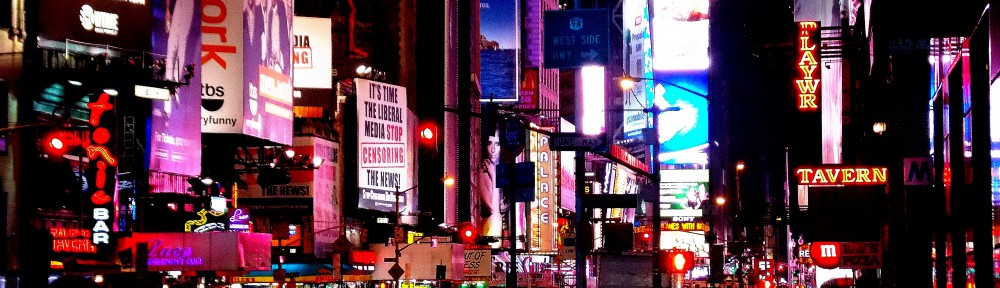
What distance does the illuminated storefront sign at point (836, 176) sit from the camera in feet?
94.7

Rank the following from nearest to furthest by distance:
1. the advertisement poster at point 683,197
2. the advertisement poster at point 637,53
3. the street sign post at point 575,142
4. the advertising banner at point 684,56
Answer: the street sign post at point 575,142 → the advertisement poster at point 683,197 → the advertising banner at point 684,56 → the advertisement poster at point 637,53

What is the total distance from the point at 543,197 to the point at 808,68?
71.3 meters

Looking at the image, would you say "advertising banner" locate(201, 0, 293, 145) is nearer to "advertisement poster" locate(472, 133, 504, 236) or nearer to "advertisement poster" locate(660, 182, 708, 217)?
"advertisement poster" locate(472, 133, 504, 236)

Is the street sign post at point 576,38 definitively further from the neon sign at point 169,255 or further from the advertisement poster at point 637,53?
the advertisement poster at point 637,53

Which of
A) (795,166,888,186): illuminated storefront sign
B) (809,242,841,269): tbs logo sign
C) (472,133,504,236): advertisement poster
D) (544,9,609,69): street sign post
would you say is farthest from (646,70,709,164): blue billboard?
(795,166,888,186): illuminated storefront sign

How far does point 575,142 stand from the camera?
35375 millimetres

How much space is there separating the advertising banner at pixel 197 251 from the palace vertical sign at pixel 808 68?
56.0 feet

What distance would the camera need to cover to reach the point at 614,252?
4359 centimetres

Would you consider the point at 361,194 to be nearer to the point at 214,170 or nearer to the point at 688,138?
the point at 214,170

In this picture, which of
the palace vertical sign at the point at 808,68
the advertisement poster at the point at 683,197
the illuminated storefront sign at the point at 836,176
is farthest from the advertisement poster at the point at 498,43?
the illuminated storefront sign at the point at 836,176

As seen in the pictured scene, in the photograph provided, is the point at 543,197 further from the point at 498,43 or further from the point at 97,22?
the point at 97,22

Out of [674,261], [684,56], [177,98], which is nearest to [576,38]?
[674,261]

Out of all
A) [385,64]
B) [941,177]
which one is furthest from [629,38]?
[941,177]

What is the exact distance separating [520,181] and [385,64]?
102 ft
